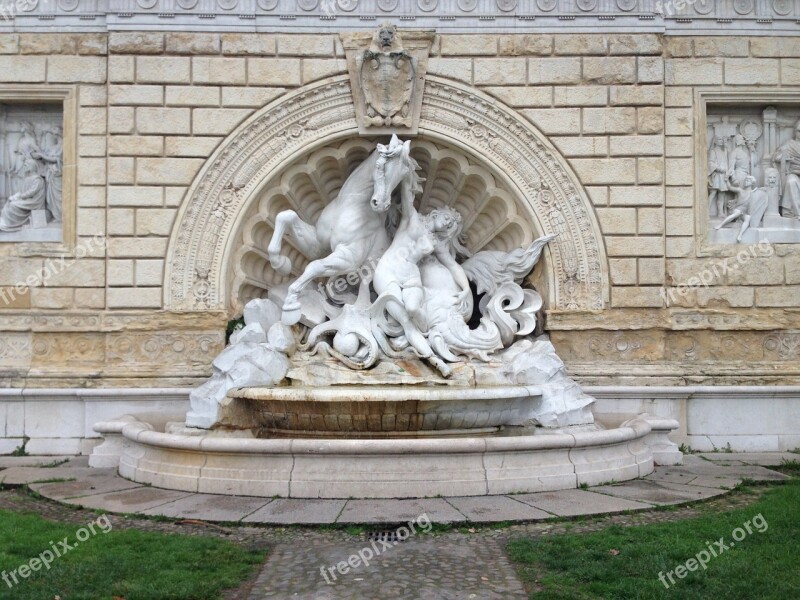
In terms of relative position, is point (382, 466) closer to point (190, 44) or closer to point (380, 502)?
point (380, 502)

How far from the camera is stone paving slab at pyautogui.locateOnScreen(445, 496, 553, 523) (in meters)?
6.62

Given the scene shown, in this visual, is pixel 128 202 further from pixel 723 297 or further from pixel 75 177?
pixel 723 297

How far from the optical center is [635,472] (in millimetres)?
8500

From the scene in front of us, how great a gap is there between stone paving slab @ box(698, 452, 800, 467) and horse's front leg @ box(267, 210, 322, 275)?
19.7 feet

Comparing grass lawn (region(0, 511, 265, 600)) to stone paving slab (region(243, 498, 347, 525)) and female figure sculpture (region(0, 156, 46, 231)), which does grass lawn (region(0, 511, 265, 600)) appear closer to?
stone paving slab (region(243, 498, 347, 525))

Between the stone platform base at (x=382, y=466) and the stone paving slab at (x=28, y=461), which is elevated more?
the stone platform base at (x=382, y=466)

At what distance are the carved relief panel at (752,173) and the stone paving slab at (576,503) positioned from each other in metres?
5.13

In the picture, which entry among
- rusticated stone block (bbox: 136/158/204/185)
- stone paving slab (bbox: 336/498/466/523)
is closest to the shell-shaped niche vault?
rusticated stone block (bbox: 136/158/204/185)

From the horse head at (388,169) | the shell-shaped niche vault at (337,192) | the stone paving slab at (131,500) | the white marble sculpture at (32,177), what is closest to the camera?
the stone paving slab at (131,500)

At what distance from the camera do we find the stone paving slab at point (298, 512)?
260 inches

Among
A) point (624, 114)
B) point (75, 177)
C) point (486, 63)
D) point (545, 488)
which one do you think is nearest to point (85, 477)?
point (75, 177)

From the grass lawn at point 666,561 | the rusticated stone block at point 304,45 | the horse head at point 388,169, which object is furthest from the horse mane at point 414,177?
the grass lawn at point 666,561

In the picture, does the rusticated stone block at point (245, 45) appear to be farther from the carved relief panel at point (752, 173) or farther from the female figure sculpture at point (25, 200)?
the carved relief panel at point (752, 173)

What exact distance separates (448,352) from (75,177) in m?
5.79
